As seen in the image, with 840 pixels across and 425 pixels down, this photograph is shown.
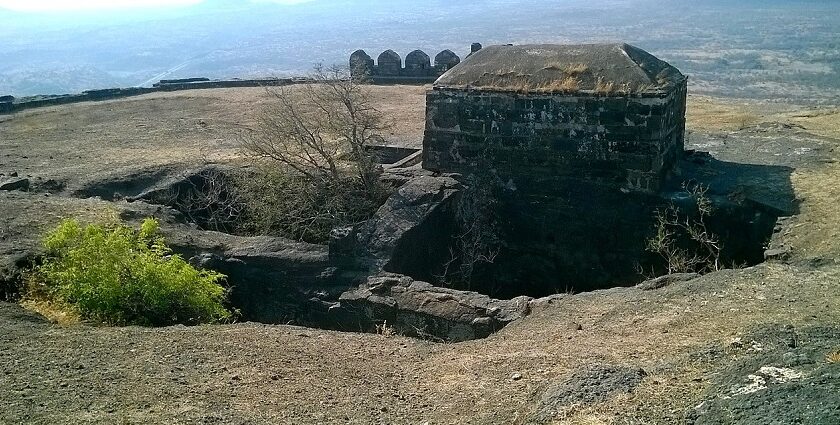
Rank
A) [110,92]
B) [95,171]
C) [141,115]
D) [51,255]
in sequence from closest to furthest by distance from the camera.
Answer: [51,255]
[95,171]
[141,115]
[110,92]

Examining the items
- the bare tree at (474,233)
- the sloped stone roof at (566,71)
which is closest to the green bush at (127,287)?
the bare tree at (474,233)

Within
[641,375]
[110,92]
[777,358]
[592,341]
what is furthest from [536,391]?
[110,92]

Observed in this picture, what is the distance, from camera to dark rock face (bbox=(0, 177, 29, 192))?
32.1 feet

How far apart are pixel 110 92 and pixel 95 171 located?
35.4ft

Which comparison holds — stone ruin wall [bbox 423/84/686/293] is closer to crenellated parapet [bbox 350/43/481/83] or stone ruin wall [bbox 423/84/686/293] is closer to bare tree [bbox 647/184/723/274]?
bare tree [bbox 647/184/723/274]

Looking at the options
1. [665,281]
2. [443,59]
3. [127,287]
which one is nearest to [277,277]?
[127,287]

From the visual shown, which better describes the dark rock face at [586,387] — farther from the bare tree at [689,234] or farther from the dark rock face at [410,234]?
the bare tree at [689,234]

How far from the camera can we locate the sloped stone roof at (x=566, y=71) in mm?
8844

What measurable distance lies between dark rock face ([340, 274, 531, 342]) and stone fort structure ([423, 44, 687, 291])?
283 centimetres

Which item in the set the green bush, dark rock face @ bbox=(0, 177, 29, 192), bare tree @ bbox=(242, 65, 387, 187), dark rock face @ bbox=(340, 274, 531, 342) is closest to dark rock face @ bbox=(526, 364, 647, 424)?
dark rock face @ bbox=(340, 274, 531, 342)

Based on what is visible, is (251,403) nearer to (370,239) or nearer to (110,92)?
(370,239)

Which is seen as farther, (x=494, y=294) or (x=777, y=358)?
(x=494, y=294)

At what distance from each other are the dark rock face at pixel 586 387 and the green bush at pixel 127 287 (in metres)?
3.47

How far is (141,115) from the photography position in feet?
55.8
